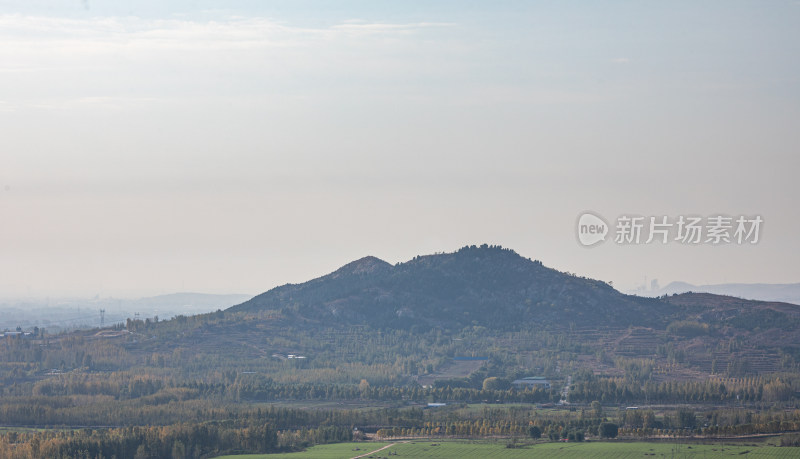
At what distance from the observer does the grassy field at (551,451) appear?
411 ft

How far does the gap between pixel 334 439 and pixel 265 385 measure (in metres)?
52.1

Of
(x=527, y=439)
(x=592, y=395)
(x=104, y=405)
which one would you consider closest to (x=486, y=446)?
(x=527, y=439)

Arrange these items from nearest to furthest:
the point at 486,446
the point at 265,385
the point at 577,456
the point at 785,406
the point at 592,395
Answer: the point at 577,456
the point at 486,446
the point at 785,406
the point at 592,395
the point at 265,385

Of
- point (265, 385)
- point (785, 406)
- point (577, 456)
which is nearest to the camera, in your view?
point (577, 456)

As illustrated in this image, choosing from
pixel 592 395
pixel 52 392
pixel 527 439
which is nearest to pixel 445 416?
pixel 527 439

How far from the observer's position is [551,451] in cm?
13188

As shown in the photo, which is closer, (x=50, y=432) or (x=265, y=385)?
(x=50, y=432)

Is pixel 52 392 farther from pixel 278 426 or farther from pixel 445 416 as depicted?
pixel 445 416

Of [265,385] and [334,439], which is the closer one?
[334,439]

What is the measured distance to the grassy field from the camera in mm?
125169

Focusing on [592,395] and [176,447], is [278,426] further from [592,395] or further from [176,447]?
[592,395]

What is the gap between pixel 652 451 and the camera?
128750 millimetres

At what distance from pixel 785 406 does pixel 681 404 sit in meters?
15.6

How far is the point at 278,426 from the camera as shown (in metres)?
153
